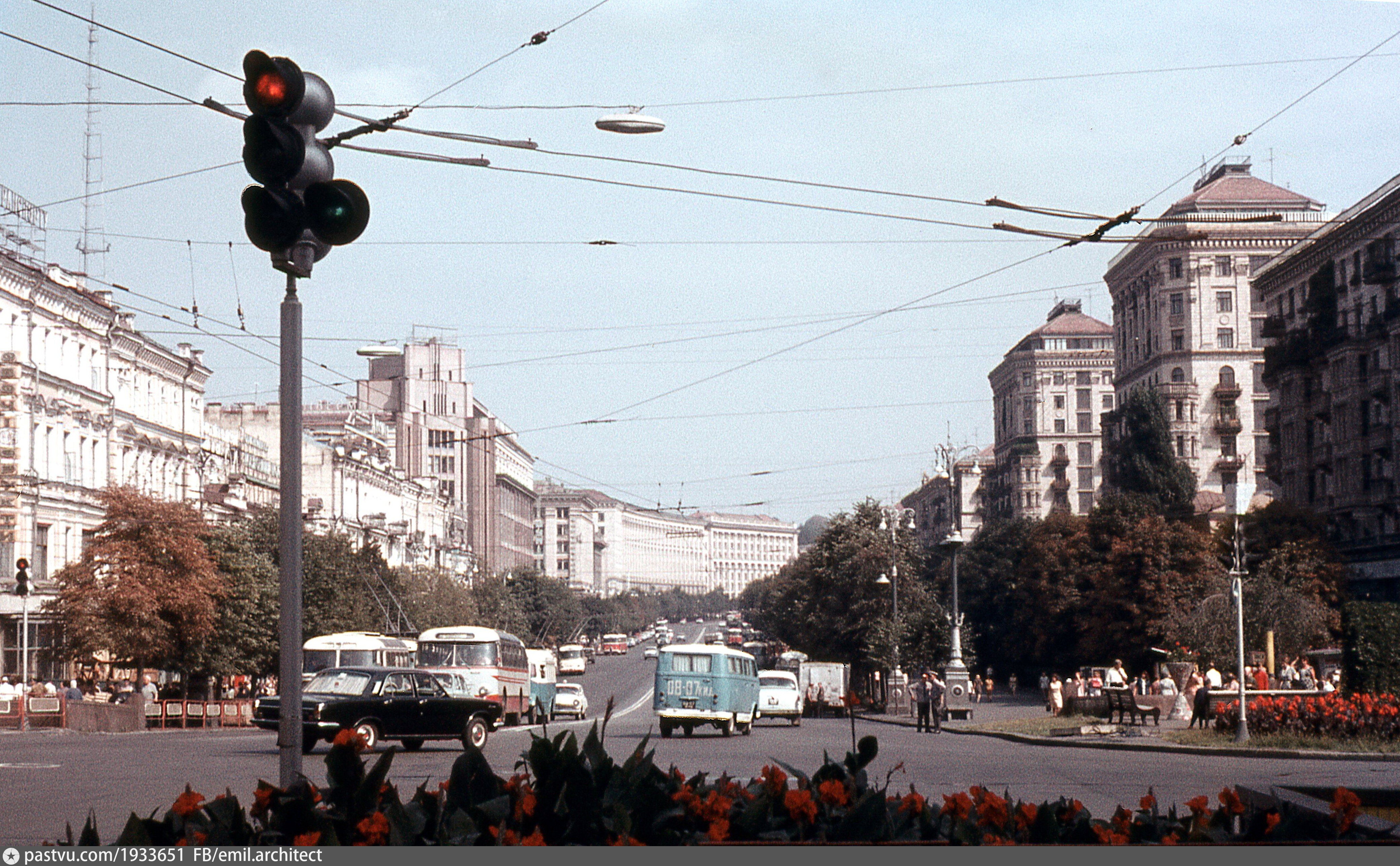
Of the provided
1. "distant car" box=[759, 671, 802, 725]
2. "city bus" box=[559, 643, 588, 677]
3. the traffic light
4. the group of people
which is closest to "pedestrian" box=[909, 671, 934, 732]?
"distant car" box=[759, 671, 802, 725]

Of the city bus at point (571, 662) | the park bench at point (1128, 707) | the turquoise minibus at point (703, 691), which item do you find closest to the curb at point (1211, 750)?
the park bench at point (1128, 707)

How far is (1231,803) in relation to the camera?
675 centimetres

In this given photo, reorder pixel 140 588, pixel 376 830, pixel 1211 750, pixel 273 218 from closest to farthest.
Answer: pixel 376 830 → pixel 273 218 → pixel 1211 750 → pixel 140 588

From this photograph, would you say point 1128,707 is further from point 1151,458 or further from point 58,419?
point 1151,458

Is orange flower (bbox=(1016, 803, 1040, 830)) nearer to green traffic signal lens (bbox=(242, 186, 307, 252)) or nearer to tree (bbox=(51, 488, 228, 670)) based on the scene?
green traffic signal lens (bbox=(242, 186, 307, 252))

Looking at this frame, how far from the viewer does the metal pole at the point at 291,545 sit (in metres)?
7.33

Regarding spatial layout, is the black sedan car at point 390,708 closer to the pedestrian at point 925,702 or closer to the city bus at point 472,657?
the pedestrian at point 925,702

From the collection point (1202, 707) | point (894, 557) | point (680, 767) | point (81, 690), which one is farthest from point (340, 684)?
point (894, 557)

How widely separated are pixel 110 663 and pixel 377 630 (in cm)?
1599

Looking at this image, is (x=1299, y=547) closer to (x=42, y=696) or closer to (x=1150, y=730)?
(x=1150, y=730)

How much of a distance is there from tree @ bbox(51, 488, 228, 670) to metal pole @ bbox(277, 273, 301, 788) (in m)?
37.9

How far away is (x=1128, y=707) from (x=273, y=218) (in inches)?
1063

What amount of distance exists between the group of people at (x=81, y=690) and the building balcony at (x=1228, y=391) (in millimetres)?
70424

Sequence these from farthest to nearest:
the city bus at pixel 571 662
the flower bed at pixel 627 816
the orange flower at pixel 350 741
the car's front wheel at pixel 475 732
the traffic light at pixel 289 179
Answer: the city bus at pixel 571 662 → the car's front wheel at pixel 475 732 → the traffic light at pixel 289 179 → the orange flower at pixel 350 741 → the flower bed at pixel 627 816
